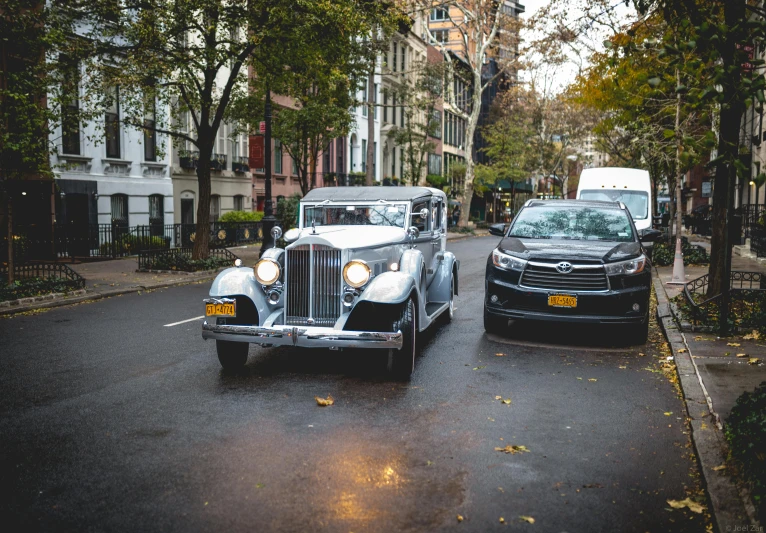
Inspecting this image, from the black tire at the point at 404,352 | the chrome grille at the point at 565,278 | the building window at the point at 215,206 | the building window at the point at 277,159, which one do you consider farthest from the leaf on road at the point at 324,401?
the building window at the point at 277,159

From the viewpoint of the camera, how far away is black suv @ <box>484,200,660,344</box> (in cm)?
950

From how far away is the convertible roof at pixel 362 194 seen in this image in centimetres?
993

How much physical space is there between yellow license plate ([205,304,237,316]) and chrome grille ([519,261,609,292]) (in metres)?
4.01

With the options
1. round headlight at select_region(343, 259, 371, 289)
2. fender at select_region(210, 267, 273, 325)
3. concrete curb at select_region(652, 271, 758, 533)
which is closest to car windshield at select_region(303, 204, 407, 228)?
fender at select_region(210, 267, 273, 325)

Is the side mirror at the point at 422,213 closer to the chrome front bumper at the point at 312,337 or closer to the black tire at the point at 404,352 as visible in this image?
the black tire at the point at 404,352

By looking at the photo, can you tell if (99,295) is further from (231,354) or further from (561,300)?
(561,300)

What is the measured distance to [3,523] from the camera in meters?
4.28

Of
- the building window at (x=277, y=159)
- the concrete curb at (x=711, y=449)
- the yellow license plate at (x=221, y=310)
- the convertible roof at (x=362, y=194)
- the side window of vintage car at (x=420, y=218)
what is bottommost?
the concrete curb at (x=711, y=449)

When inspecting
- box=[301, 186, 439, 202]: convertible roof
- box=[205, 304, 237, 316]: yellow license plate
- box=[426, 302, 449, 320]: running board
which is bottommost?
box=[426, 302, 449, 320]: running board

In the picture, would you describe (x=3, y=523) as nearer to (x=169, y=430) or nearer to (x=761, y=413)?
(x=169, y=430)

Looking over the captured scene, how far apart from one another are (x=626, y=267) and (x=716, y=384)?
2650 mm

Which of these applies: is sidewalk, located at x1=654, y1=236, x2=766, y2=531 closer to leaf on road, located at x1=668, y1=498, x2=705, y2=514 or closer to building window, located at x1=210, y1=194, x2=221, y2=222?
Result: leaf on road, located at x1=668, y1=498, x2=705, y2=514

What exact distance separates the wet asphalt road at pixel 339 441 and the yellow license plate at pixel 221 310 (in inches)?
28.2

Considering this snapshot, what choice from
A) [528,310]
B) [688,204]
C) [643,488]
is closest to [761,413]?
[643,488]
